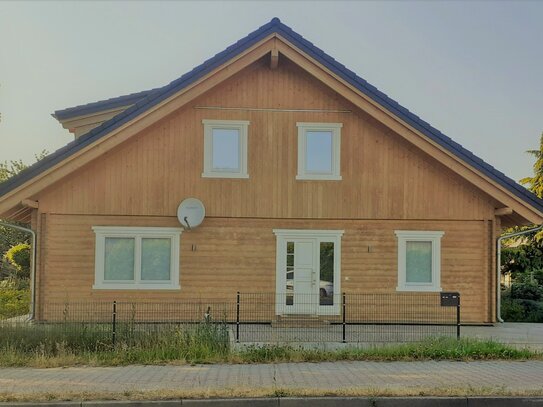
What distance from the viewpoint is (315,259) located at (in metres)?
17.1

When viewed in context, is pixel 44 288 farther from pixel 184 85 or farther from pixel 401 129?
pixel 401 129

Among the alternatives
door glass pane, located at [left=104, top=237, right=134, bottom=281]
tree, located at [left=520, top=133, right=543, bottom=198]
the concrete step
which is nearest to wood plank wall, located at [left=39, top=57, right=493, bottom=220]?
door glass pane, located at [left=104, top=237, right=134, bottom=281]

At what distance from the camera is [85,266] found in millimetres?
16500

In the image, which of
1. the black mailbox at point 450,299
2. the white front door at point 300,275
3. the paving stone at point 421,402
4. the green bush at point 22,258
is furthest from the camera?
the green bush at point 22,258

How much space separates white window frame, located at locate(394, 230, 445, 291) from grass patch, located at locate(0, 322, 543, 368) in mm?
5289

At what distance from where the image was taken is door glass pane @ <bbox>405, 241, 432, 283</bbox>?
17250 mm

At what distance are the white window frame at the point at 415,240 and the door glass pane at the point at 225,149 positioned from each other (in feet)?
16.4

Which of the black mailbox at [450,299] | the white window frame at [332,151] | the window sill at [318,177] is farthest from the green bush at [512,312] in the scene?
the white window frame at [332,151]

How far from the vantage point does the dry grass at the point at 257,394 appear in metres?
7.82

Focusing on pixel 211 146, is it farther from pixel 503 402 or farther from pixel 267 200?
pixel 503 402

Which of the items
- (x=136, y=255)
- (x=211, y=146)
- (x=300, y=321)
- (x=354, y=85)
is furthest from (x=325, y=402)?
(x=354, y=85)

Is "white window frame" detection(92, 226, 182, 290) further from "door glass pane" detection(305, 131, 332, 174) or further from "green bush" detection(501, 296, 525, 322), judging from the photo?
"green bush" detection(501, 296, 525, 322)

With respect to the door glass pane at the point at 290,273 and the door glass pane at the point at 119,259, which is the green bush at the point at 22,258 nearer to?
the door glass pane at the point at 119,259

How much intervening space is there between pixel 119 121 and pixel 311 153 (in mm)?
5356
